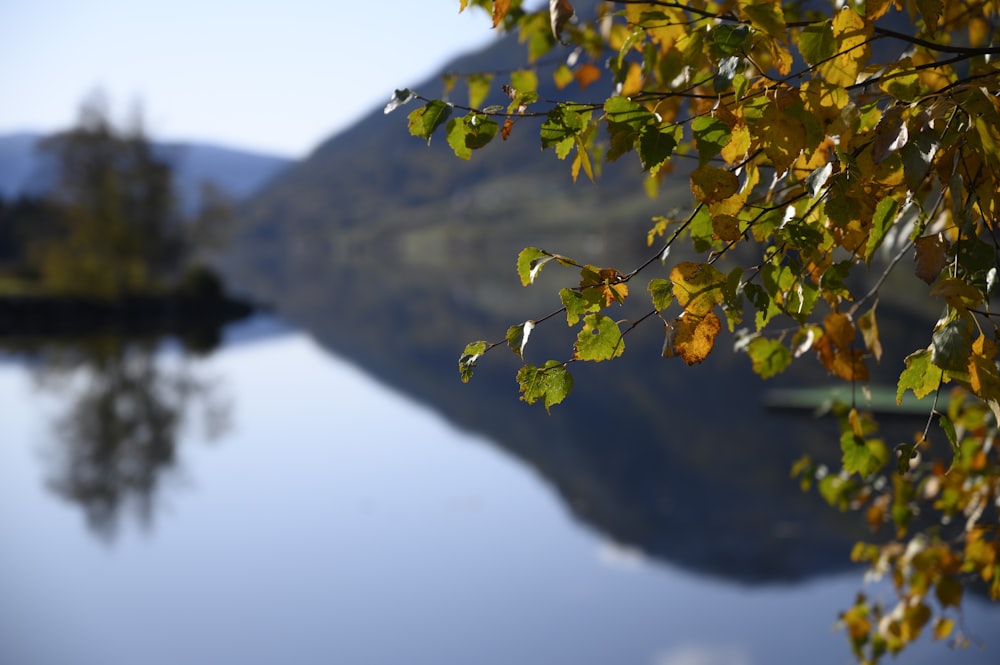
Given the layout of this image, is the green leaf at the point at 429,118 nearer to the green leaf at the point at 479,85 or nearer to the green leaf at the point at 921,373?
the green leaf at the point at 921,373

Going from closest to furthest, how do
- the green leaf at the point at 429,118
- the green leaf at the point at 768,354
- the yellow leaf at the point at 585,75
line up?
the green leaf at the point at 429,118
the green leaf at the point at 768,354
the yellow leaf at the point at 585,75

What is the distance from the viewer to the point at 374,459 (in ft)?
61.8

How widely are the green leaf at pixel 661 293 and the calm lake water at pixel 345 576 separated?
9045 mm

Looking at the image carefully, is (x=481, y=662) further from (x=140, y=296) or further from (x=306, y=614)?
(x=140, y=296)

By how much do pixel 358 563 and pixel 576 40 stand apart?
10.7 metres

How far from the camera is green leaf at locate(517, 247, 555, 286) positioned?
1444 millimetres

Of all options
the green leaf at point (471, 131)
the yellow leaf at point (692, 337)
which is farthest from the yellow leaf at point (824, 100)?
the green leaf at point (471, 131)

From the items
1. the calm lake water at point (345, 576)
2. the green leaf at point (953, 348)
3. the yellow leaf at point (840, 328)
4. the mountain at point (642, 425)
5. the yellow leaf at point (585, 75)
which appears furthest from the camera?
the mountain at point (642, 425)

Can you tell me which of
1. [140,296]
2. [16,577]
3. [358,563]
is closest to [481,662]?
[358,563]

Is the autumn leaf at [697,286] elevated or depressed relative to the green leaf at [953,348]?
elevated

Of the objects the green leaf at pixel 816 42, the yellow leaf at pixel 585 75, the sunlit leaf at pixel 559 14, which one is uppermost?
the yellow leaf at pixel 585 75

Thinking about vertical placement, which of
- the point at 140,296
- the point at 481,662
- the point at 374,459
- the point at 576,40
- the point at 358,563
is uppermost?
the point at 140,296

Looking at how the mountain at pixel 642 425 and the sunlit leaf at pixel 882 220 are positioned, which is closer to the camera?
the sunlit leaf at pixel 882 220

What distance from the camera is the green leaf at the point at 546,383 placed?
4.73 feet
